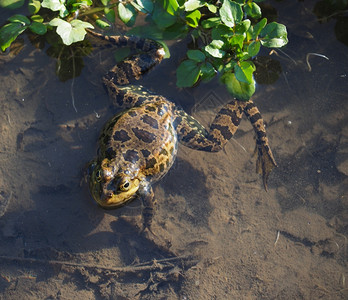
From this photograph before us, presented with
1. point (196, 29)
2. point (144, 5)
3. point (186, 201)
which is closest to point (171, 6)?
point (144, 5)

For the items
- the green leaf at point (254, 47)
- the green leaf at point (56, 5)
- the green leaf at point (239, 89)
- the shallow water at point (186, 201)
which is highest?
the green leaf at point (56, 5)

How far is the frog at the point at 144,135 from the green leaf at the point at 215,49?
3.16 feet

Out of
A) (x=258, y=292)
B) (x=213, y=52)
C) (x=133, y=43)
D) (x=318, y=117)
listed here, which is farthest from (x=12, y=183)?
(x=318, y=117)

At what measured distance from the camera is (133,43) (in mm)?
5793

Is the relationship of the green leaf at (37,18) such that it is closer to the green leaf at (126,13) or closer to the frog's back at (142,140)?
the green leaf at (126,13)

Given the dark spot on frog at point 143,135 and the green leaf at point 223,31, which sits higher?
the green leaf at point 223,31

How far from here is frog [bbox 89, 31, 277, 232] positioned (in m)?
4.81

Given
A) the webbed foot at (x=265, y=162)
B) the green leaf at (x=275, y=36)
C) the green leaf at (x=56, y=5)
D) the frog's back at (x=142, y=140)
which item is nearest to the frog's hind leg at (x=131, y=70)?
the frog's back at (x=142, y=140)

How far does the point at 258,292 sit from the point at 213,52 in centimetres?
314

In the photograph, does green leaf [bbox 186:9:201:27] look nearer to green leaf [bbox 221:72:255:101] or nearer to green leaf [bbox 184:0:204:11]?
green leaf [bbox 184:0:204:11]

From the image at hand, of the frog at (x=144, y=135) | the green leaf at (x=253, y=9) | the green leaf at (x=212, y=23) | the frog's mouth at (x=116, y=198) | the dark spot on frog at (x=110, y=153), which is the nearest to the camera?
the frog's mouth at (x=116, y=198)

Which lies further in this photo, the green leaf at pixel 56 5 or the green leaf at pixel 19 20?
the green leaf at pixel 19 20

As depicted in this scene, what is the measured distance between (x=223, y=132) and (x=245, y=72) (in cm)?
97

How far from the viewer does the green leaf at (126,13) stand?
17.4ft
